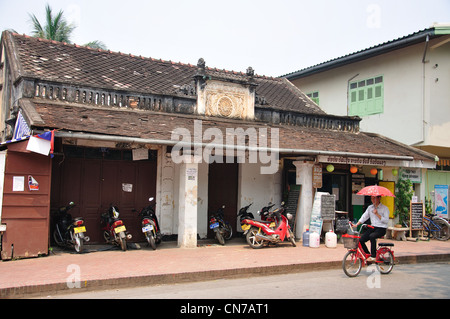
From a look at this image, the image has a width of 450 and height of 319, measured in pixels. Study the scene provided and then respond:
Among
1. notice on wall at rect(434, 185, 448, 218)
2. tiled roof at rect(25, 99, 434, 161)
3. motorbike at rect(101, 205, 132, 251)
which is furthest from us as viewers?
notice on wall at rect(434, 185, 448, 218)

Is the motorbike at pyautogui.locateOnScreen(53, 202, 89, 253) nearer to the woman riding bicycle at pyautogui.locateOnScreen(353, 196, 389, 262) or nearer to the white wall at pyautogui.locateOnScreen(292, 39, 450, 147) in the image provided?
the woman riding bicycle at pyautogui.locateOnScreen(353, 196, 389, 262)

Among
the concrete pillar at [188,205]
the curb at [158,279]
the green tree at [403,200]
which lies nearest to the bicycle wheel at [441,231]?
the green tree at [403,200]

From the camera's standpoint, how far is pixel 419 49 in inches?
619

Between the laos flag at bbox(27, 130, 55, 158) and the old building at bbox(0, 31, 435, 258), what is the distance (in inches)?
10.8

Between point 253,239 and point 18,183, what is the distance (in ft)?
19.2

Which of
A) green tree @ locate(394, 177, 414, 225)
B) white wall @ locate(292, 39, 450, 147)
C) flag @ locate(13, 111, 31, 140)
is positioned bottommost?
green tree @ locate(394, 177, 414, 225)

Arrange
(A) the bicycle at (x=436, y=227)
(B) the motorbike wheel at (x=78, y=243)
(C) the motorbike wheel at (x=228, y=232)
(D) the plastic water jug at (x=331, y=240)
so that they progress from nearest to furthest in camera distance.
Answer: (B) the motorbike wheel at (x=78, y=243)
(D) the plastic water jug at (x=331, y=240)
(C) the motorbike wheel at (x=228, y=232)
(A) the bicycle at (x=436, y=227)

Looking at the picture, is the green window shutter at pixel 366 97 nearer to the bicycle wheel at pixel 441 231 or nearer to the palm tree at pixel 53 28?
the bicycle wheel at pixel 441 231

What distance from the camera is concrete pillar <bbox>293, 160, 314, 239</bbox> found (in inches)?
493

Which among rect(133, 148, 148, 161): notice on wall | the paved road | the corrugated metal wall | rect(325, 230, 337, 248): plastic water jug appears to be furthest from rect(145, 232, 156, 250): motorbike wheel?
rect(325, 230, 337, 248): plastic water jug

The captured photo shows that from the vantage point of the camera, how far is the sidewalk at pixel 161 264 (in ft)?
23.1

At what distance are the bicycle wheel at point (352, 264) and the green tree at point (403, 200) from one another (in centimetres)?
650

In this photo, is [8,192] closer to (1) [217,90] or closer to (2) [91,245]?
(2) [91,245]

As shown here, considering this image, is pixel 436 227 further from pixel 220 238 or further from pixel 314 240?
pixel 220 238
